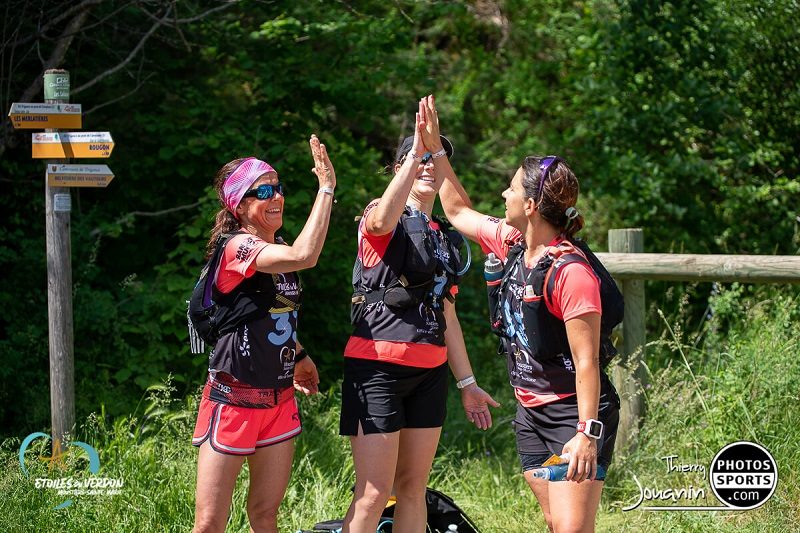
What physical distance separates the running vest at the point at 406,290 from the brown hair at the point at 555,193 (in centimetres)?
53

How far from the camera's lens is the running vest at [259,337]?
141 inches

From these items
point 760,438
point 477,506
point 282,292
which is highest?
point 282,292

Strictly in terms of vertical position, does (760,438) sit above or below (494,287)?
below

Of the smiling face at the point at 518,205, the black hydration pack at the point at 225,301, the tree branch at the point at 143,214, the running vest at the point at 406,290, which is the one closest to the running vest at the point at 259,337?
the black hydration pack at the point at 225,301

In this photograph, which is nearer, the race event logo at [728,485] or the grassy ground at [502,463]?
the grassy ground at [502,463]

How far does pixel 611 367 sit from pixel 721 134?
12.8 ft

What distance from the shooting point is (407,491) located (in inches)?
155

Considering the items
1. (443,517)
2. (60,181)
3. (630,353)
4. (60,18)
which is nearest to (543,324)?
(443,517)

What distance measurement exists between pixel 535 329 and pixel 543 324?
0.03m

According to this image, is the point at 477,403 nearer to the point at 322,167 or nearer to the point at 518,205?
the point at 518,205

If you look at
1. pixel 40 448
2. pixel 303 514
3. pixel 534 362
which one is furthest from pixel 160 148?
pixel 534 362

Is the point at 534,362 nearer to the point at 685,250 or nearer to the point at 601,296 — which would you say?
the point at 601,296

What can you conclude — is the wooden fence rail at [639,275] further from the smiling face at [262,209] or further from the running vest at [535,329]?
the smiling face at [262,209]

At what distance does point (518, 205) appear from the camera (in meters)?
3.45
